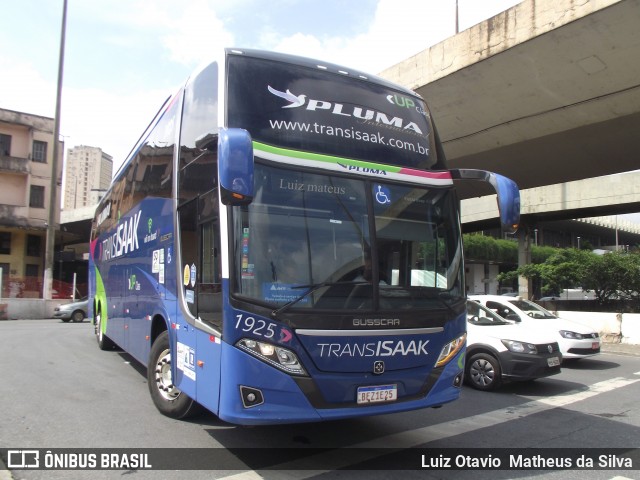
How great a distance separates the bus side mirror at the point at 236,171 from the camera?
3.69 metres

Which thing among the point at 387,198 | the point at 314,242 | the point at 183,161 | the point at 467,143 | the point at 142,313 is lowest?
the point at 142,313

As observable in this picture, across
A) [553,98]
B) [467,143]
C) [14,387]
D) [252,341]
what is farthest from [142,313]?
[467,143]

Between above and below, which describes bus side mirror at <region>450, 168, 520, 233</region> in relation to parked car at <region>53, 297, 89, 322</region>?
above

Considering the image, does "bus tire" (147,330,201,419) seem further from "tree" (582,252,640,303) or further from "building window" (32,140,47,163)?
"building window" (32,140,47,163)

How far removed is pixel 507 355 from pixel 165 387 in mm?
5363

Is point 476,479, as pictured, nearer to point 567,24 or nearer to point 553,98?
point 567,24

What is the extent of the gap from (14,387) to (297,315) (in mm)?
5878

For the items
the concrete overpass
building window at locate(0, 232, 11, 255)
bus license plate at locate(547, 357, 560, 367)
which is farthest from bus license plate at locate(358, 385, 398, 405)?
building window at locate(0, 232, 11, 255)

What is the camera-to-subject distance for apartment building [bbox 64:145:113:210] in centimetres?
7881

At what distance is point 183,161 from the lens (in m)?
5.51

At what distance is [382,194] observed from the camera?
4.81 meters

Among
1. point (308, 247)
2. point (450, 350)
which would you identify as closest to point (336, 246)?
point (308, 247)

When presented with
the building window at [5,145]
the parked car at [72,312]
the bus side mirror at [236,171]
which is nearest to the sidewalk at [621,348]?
the bus side mirror at [236,171]

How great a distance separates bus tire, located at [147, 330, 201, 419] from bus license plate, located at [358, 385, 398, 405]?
231cm
